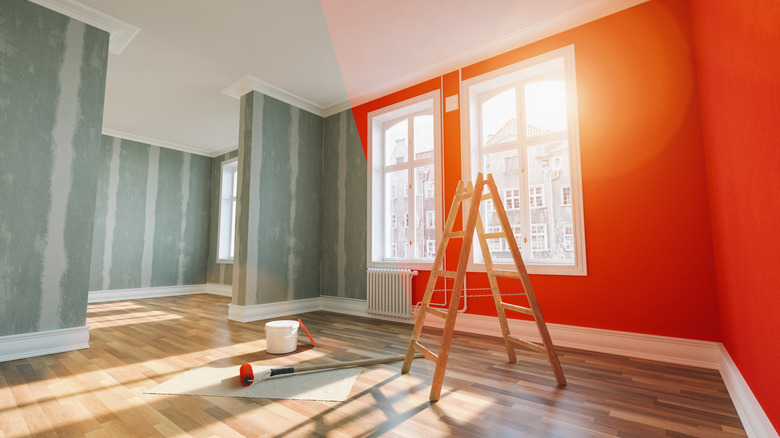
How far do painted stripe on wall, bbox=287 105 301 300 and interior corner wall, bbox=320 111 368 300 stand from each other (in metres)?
0.49

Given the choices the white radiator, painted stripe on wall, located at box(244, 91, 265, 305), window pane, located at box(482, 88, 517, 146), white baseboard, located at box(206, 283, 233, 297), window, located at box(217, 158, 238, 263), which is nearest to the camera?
window pane, located at box(482, 88, 517, 146)

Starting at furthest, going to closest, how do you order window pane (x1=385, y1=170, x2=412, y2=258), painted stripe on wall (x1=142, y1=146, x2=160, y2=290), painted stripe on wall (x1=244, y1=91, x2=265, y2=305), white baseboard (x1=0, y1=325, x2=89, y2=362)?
painted stripe on wall (x1=142, y1=146, x2=160, y2=290), window pane (x1=385, y1=170, x2=412, y2=258), painted stripe on wall (x1=244, y1=91, x2=265, y2=305), white baseboard (x1=0, y1=325, x2=89, y2=362)

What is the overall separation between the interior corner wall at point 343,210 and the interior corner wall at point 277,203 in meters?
0.15

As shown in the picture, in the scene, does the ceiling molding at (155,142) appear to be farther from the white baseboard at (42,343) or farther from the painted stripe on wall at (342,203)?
the white baseboard at (42,343)

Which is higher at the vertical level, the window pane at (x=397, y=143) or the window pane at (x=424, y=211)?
the window pane at (x=397, y=143)

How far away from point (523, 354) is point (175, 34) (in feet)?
14.7

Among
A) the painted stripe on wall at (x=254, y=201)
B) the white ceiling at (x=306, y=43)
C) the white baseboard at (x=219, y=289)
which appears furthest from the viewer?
the white baseboard at (x=219, y=289)

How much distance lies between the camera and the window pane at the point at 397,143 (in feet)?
16.0

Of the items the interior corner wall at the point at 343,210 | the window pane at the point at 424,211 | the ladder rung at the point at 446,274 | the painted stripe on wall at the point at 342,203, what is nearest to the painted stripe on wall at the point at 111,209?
the interior corner wall at the point at 343,210

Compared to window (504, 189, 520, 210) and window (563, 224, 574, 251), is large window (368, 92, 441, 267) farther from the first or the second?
window (563, 224, 574, 251)

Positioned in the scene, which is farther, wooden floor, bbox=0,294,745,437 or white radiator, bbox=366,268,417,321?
white radiator, bbox=366,268,417,321

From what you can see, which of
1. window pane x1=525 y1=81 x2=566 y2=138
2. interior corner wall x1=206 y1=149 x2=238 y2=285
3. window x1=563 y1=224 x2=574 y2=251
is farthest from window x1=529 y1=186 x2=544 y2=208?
interior corner wall x1=206 y1=149 x2=238 y2=285

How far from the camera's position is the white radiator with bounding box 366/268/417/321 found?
14.0 ft

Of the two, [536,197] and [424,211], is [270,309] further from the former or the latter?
[536,197]
